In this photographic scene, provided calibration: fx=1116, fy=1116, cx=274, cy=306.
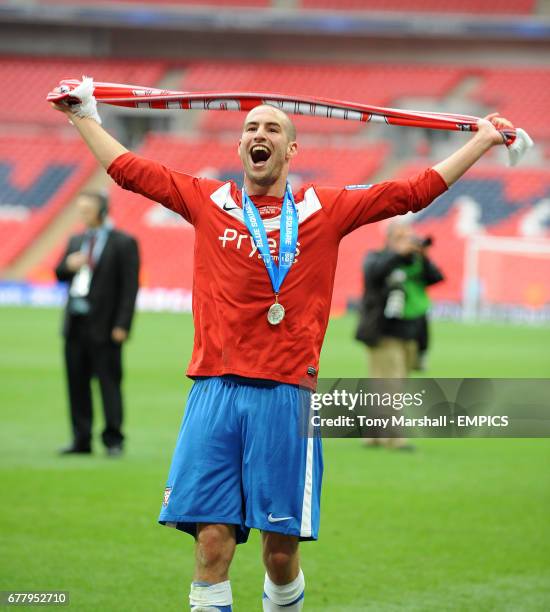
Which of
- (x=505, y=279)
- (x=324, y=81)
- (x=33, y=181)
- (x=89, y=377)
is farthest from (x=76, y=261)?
(x=324, y=81)

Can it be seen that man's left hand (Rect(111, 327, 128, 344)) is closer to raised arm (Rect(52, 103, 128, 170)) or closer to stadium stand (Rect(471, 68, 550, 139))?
raised arm (Rect(52, 103, 128, 170))

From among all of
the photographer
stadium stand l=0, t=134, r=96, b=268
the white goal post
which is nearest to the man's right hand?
the photographer

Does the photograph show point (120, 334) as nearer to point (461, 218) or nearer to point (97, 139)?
point (97, 139)

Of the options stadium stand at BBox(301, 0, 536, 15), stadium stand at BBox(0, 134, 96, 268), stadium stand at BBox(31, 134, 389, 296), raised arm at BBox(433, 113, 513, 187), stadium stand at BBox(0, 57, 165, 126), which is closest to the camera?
raised arm at BBox(433, 113, 513, 187)

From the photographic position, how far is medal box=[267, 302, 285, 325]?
4289 millimetres

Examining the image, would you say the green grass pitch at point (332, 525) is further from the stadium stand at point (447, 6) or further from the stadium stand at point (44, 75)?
the stadium stand at point (447, 6)

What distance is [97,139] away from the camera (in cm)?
434

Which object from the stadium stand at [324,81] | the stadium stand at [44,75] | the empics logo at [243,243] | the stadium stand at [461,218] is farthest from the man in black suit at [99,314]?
the stadium stand at [44,75]

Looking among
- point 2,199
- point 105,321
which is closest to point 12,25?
point 2,199

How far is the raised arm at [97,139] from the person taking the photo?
434 centimetres

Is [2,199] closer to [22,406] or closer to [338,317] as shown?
[338,317]

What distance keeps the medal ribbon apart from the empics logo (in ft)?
0.06

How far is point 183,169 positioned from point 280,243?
113 ft

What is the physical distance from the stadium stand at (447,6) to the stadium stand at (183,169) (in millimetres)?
5664
